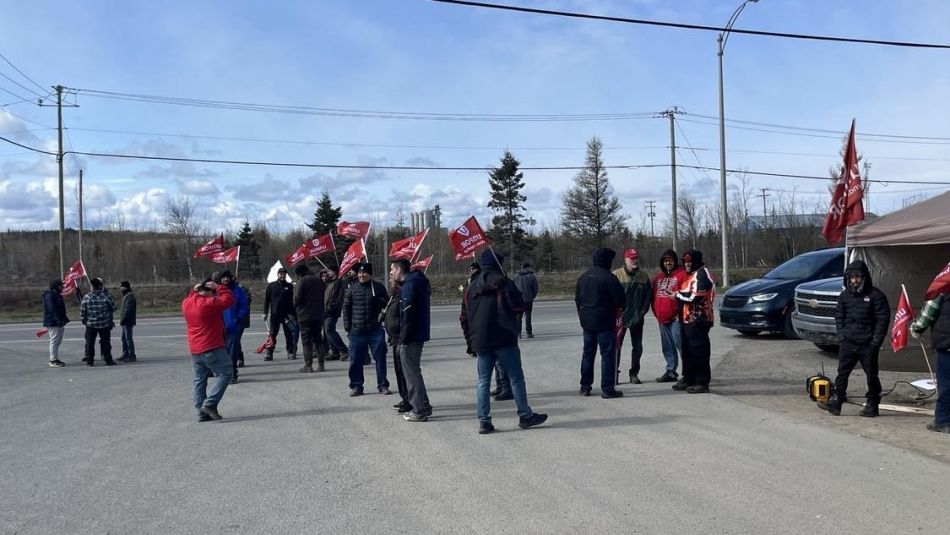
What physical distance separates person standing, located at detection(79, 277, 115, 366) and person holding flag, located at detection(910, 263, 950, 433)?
540 inches

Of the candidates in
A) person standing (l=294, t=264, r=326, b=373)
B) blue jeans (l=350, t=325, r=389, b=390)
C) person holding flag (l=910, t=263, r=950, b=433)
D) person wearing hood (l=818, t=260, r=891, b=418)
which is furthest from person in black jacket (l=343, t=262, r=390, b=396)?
person holding flag (l=910, t=263, r=950, b=433)

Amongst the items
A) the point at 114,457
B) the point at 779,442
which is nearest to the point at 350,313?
the point at 114,457

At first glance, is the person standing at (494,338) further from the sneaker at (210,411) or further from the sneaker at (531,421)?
the sneaker at (210,411)

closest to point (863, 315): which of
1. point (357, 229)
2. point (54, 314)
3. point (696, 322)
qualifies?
point (696, 322)

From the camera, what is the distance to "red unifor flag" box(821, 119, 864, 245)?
955 centimetres

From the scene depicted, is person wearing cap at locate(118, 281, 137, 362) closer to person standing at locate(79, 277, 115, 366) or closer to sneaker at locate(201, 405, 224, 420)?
person standing at locate(79, 277, 115, 366)

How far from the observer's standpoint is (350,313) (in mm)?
10492

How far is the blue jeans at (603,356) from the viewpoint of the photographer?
9391mm

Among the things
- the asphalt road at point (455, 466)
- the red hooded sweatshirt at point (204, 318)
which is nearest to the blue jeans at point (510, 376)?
the asphalt road at point (455, 466)

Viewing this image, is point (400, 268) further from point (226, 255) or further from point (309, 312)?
point (226, 255)

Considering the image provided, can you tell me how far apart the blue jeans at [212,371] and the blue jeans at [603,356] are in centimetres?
442

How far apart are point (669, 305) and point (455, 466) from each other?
509 cm

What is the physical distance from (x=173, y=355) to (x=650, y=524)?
1378cm

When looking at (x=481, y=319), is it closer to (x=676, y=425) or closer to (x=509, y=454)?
(x=509, y=454)
